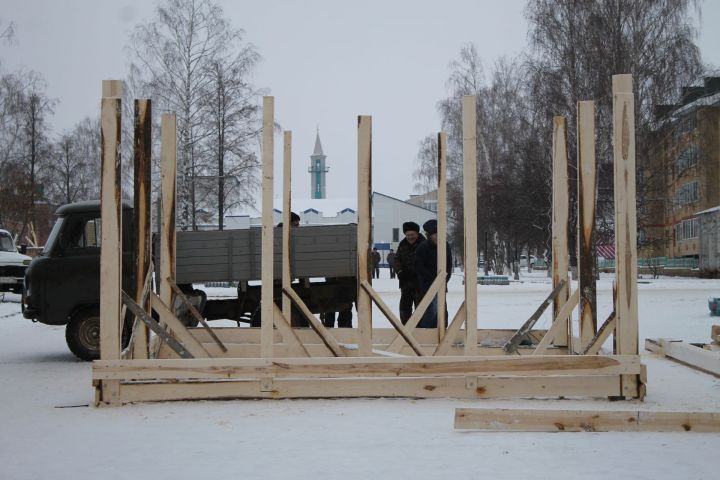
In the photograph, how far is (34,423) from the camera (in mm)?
6645

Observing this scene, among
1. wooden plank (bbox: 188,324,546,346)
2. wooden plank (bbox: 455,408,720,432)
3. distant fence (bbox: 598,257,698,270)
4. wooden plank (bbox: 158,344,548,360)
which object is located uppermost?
distant fence (bbox: 598,257,698,270)

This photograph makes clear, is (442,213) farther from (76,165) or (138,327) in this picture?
(76,165)

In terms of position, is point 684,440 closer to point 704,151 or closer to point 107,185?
point 107,185

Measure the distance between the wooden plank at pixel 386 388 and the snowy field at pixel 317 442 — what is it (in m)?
0.09

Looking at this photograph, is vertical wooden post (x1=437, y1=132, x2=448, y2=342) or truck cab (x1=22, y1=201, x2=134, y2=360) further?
truck cab (x1=22, y1=201, x2=134, y2=360)

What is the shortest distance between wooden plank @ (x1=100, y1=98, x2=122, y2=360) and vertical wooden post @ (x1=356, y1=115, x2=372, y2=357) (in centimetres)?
205

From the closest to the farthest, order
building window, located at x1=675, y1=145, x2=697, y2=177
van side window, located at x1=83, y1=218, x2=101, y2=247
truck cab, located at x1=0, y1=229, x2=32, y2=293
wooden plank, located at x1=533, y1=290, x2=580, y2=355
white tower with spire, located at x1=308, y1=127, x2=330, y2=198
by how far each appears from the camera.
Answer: wooden plank, located at x1=533, y1=290, x2=580, y2=355, van side window, located at x1=83, y1=218, x2=101, y2=247, truck cab, located at x1=0, y1=229, x2=32, y2=293, building window, located at x1=675, y1=145, x2=697, y2=177, white tower with spire, located at x1=308, y1=127, x2=330, y2=198

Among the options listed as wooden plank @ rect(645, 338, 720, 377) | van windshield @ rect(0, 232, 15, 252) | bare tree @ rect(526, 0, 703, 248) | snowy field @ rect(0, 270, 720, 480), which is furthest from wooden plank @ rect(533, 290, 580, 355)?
bare tree @ rect(526, 0, 703, 248)

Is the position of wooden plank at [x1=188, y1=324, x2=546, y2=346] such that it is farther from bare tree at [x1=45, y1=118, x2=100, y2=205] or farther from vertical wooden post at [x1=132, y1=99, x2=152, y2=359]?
bare tree at [x1=45, y1=118, x2=100, y2=205]

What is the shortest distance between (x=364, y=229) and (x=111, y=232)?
2.15 meters

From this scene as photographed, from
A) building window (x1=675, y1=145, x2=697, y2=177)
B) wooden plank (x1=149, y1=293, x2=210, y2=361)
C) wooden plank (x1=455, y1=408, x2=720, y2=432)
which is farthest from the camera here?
building window (x1=675, y1=145, x2=697, y2=177)

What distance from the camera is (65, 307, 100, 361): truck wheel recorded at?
1102 centimetres

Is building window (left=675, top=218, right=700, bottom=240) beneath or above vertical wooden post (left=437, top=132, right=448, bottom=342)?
above

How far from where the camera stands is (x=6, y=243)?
910 inches
